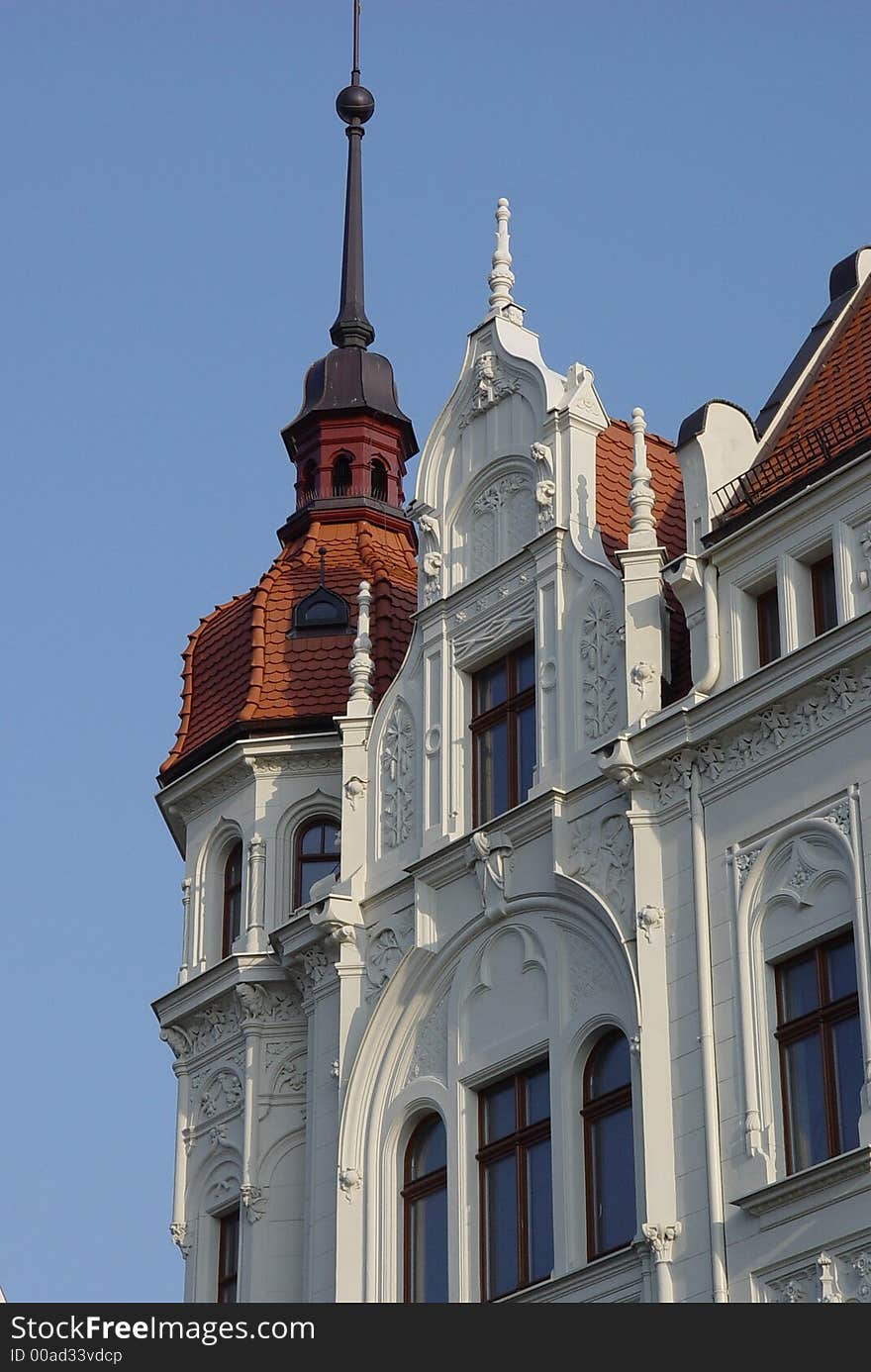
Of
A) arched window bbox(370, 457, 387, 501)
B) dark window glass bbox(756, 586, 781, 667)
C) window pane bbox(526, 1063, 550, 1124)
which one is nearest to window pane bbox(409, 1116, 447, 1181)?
window pane bbox(526, 1063, 550, 1124)

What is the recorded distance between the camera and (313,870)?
33938 mm

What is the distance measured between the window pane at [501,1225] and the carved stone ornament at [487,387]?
8.59m

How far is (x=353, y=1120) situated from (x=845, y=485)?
26.6ft

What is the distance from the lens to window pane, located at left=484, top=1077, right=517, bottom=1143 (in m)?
28.6

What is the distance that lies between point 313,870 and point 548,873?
18.0ft

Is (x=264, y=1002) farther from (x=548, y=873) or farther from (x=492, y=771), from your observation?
(x=548, y=873)

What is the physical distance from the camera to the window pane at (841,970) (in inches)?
1015

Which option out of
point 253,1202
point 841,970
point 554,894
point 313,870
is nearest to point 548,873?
point 554,894

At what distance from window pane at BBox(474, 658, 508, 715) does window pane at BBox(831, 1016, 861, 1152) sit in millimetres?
6531

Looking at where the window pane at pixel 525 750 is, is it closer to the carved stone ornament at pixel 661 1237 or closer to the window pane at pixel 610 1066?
the window pane at pixel 610 1066

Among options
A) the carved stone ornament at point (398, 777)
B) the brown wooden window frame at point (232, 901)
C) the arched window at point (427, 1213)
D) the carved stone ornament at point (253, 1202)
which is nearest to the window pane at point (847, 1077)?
the arched window at point (427, 1213)

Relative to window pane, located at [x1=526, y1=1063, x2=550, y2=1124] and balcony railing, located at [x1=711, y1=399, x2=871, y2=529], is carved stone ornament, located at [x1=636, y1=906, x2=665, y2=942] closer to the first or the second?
window pane, located at [x1=526, y1=1063, x2=550, y2=1124]

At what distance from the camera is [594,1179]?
90.1 ft
